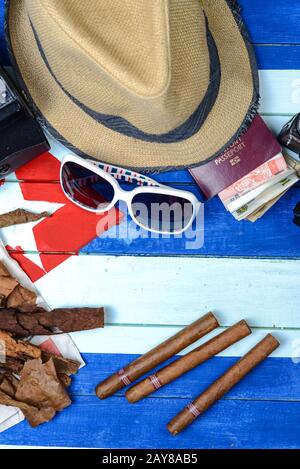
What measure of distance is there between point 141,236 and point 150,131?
0.28 meters

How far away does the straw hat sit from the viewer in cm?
96

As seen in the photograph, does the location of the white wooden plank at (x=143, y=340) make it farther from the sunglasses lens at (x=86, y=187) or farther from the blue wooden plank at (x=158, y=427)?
the sunglasses lens at (x=86, y=187)

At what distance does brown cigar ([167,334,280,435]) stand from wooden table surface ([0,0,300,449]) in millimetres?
30

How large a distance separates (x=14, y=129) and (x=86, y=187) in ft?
0.64

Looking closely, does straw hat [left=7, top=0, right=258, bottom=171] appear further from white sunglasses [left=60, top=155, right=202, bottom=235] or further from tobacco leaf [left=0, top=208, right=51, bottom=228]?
tobacco leaf [left=0, top=208, right=51, bottom=228]

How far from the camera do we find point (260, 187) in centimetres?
123

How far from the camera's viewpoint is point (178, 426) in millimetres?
1290

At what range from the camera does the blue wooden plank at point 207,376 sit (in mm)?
1310


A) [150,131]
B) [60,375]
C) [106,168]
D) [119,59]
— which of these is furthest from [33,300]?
[119,59]

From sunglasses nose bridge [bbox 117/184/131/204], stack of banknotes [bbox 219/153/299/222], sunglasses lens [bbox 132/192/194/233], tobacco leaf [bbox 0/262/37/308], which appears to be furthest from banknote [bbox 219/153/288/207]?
tobacco leaf [bbox 0/262/37/308]

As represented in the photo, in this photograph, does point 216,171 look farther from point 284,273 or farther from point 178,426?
point 178,426

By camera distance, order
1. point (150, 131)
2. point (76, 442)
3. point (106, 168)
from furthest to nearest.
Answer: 1. point (76, 442)
2. point (106, 168)
3. point (150, 131)

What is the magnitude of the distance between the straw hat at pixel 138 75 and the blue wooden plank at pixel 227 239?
0.15 m

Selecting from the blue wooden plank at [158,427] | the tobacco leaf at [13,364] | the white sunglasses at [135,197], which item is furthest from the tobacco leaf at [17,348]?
the white sunglasses at [135,197]
